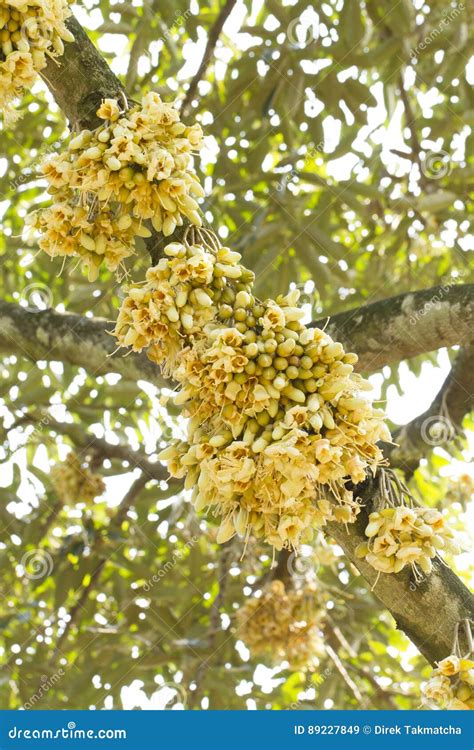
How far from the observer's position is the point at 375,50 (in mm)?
3172

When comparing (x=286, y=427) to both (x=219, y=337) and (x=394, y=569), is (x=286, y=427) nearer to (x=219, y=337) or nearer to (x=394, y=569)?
(x=219, y=337)

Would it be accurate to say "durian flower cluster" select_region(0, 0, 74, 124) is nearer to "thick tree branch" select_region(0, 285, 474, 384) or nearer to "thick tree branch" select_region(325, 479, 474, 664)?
"thick tree branch" select_region(0, 285, 474, 384)

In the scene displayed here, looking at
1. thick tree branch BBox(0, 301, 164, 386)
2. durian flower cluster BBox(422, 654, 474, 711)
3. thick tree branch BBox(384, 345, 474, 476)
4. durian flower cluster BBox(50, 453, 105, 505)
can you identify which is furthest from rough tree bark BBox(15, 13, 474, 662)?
durian flower cluster BBox(50, 453, 105, 505)

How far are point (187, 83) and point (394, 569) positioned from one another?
2671mm

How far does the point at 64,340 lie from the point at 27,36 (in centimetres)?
118

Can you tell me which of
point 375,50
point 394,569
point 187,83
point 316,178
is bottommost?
point 394,569

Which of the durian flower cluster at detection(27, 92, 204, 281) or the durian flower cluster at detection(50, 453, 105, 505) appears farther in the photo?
the durian flower cluster at detection(50, 453, 105, 505)

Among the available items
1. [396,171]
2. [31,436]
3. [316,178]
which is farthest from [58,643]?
[396,171]

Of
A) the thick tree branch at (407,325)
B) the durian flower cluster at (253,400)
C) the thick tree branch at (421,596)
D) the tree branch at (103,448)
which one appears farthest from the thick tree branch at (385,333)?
the tree branch at (103,448)

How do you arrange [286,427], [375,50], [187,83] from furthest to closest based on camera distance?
[187,83] → [375,50] → [286,427]

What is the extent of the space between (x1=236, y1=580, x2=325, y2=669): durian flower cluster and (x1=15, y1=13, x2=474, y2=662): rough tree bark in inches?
64.0

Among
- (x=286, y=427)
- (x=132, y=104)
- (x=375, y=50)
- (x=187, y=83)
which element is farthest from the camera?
(x=187, y=83)

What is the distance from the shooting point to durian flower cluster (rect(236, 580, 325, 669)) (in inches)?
142

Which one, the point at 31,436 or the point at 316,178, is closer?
the point at 316,178
